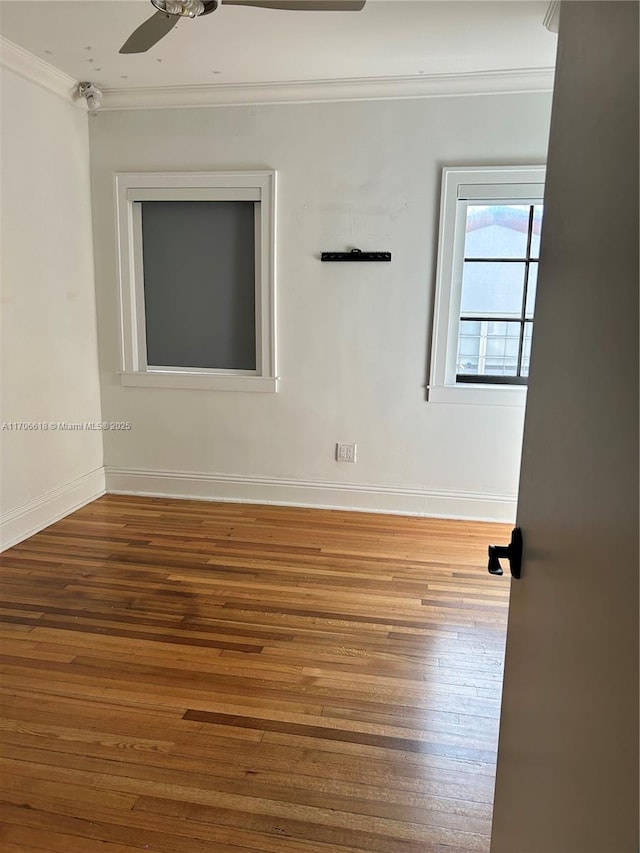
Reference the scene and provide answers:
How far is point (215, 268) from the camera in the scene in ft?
12.9

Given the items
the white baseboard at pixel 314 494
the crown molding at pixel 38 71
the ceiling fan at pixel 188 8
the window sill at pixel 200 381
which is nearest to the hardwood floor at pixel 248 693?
the white baseboard at pixel 314 494

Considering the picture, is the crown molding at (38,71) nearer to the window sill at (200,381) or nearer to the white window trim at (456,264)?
the window sill at (200,381)

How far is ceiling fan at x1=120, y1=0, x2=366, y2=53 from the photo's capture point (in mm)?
2057

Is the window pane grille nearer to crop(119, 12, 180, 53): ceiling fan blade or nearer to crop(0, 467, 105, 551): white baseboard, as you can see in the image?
crop(119, 12, 180, 53): ceiling fan blade

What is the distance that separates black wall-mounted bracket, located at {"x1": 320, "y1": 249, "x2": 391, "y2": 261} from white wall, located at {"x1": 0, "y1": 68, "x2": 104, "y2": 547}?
1.64m

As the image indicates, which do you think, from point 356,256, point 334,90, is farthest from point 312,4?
point 356,256

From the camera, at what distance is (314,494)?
4.08 m

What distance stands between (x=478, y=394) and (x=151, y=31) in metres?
2.59

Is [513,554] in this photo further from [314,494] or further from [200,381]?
[200,381]

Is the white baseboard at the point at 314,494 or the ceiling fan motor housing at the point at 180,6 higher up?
the ceiling fan motor housing at the point at 180,6

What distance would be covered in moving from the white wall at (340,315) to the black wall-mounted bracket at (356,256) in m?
0.05

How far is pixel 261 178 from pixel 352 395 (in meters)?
1.49

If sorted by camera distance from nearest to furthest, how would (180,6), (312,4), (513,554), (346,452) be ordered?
(513,554)
(312,4)
(180,6)
(346,452)

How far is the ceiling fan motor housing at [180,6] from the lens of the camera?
2.27 metres
